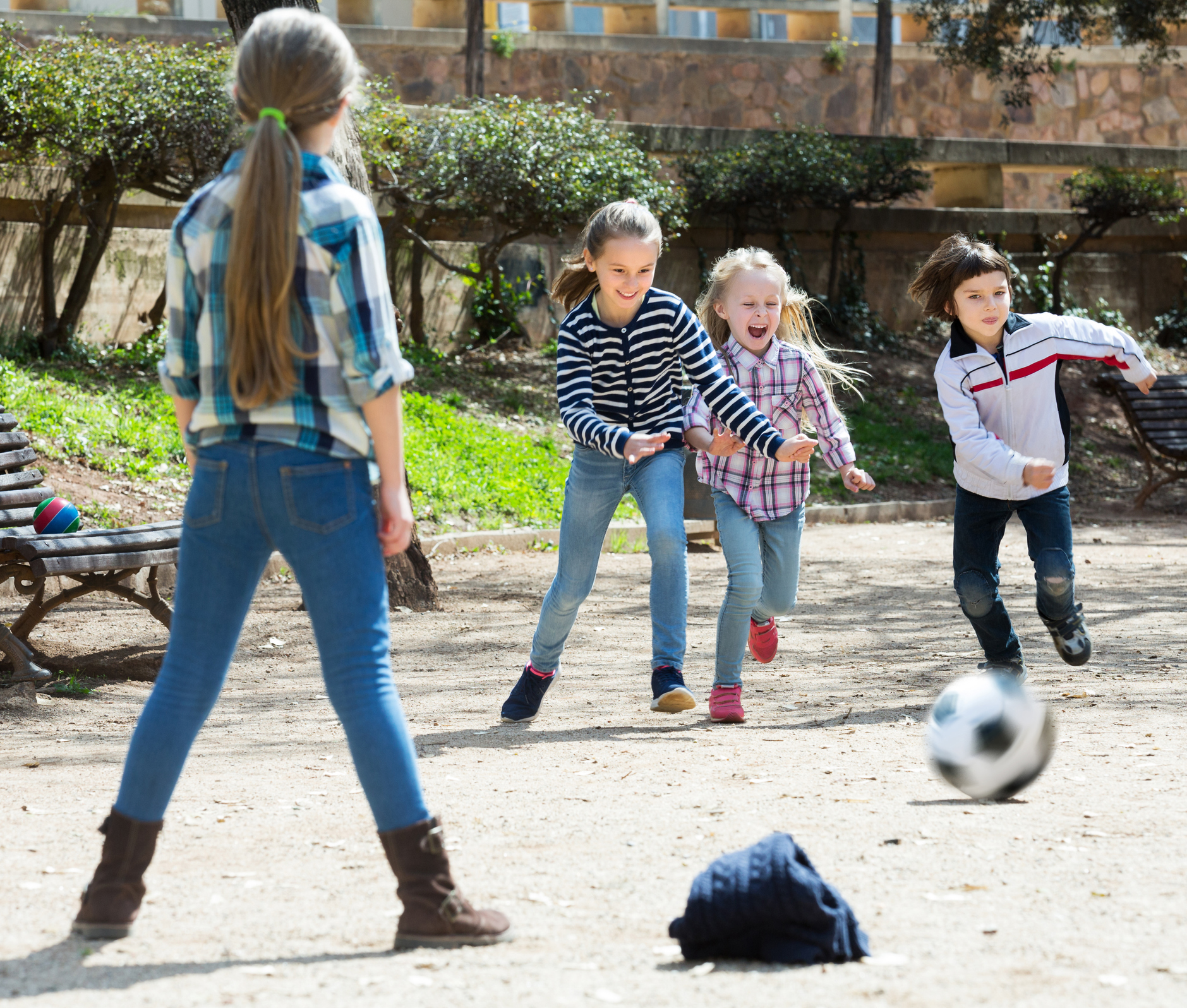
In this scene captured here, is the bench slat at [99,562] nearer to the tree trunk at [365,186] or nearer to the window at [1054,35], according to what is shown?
the tree trunk at [365,186]

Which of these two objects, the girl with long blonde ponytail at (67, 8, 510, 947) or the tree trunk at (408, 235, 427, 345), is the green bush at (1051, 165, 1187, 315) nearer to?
the tree trunk at (408, 235, 427, 345)

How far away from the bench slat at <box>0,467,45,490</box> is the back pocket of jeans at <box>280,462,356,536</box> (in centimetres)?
401

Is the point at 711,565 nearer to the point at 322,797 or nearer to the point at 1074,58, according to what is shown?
the point at 322,797

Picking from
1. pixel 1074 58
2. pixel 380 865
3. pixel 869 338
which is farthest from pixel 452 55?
pixel 380 865

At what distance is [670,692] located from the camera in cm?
475

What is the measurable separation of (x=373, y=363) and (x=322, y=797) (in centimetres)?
178

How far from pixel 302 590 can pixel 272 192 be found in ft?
2.40

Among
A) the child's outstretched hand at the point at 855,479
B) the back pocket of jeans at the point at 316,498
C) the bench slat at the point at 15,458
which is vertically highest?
the back pocket of jeans at the point at 316,498

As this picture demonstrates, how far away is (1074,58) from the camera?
67.3 ft

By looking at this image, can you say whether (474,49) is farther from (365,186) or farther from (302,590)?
(302,590)

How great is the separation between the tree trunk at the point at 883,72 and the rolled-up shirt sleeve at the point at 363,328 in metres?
17.0

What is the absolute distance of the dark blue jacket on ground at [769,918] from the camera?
2.53 meters

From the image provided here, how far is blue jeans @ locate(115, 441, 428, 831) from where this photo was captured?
2531mm

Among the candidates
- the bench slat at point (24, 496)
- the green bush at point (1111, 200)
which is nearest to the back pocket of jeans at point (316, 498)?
the bench slat at point (24, 496)
